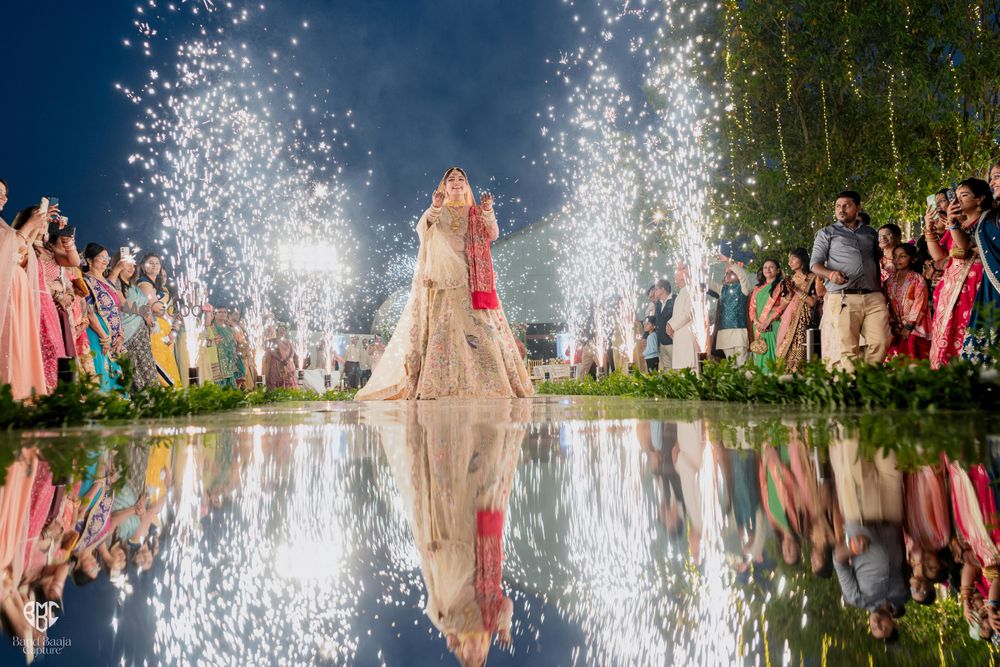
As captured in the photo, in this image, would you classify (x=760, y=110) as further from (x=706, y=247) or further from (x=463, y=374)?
(x=463, y=374)

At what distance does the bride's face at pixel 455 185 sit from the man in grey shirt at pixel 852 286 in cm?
409

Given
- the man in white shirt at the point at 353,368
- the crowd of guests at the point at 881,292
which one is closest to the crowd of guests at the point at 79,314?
the crowd of guests at the point at 881,292

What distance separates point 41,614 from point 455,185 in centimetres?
793

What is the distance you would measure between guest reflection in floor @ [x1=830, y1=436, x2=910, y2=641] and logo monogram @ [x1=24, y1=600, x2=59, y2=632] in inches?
30.8

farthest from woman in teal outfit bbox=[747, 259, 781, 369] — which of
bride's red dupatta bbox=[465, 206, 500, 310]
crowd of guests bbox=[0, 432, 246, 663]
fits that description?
crowd of guests bbox=[0, 432, 246, 663]

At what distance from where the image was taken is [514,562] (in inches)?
33.3

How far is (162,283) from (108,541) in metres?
8.87

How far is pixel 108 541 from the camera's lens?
1.00m

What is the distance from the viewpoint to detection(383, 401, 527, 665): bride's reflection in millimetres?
656

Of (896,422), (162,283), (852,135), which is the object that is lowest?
(896,422)

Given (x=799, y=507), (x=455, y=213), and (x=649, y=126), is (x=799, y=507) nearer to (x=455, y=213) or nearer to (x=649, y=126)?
(x=455, y=213)

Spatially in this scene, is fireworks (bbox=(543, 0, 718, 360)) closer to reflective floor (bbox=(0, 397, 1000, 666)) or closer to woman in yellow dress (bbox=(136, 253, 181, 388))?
woman in yellow dress (bbox=(136, 253, 181, 388))

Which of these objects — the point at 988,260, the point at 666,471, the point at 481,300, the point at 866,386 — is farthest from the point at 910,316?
the point at 666,471

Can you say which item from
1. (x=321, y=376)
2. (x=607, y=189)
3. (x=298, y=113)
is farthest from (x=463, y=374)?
(x=298, y=113)
